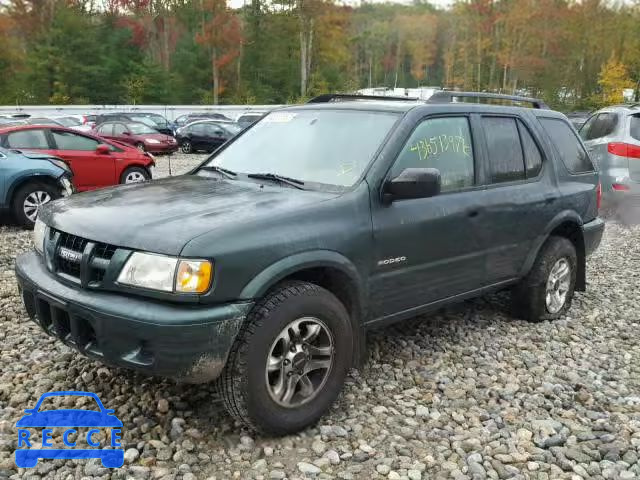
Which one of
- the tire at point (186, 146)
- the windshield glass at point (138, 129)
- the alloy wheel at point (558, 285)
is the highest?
the windshield glass at point (138, 129)

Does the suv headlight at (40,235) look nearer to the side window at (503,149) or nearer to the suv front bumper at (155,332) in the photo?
the suv front bumper at (155,332)

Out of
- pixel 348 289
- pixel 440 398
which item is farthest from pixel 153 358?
pixel 440 398

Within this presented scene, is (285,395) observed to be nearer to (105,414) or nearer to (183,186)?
(105,414)

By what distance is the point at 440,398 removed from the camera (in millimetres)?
3891

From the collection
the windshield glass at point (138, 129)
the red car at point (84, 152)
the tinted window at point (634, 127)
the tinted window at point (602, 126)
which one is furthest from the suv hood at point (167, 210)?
the windshield glass at point (138, 129)

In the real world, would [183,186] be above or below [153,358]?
above

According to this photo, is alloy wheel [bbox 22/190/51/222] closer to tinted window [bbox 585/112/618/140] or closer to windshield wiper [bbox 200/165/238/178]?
windshield wiper [bbox 200/165/238/178]

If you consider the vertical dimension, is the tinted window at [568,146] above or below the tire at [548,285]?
above

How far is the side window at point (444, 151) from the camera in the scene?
399cm

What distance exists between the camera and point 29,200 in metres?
8.81

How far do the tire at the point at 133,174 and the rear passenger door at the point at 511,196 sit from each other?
28.2ft

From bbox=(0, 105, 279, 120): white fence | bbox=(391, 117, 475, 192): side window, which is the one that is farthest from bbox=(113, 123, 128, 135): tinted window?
bbox=(391, 117, 475, 192): side window

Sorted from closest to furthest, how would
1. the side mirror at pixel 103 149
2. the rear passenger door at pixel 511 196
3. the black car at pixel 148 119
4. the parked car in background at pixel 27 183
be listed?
the rear passenger door at pixel 511 196 → the parked car in background at pixel 27 183 → the side mirror at pixel 103 149 → the black car at pixel 148 119

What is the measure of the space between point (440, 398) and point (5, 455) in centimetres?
244
